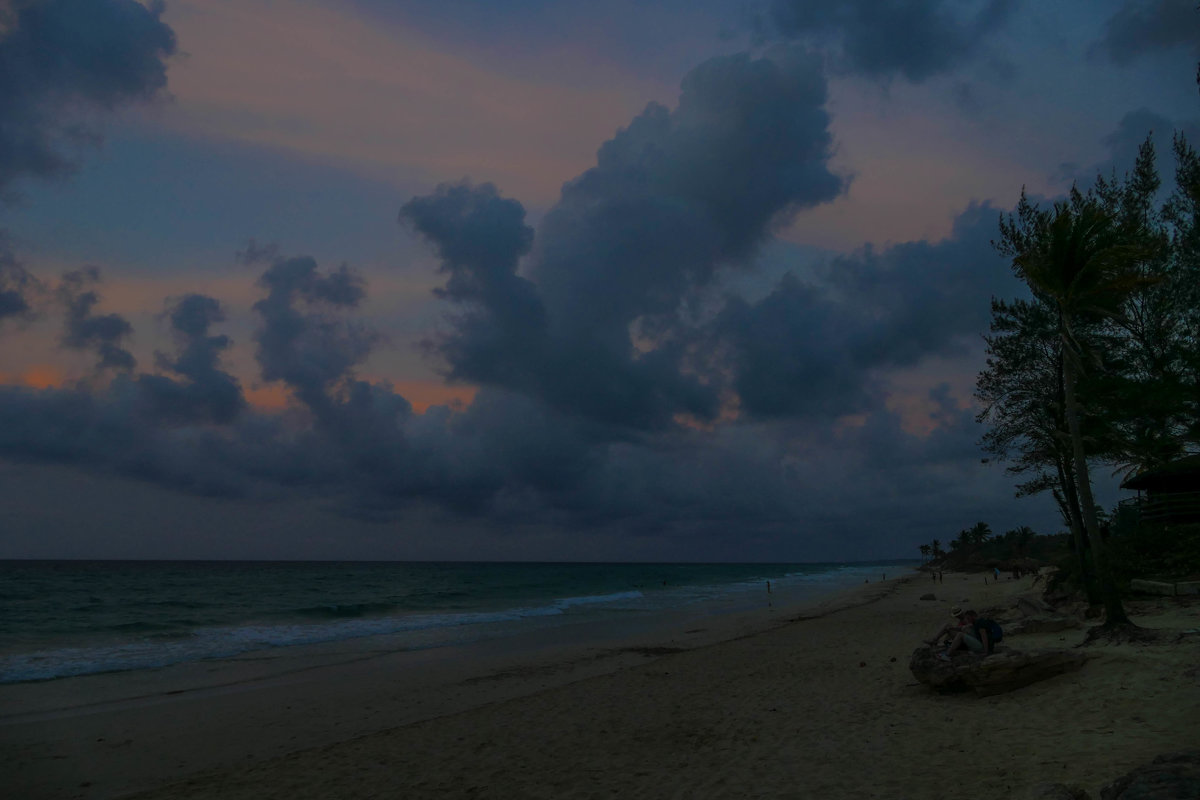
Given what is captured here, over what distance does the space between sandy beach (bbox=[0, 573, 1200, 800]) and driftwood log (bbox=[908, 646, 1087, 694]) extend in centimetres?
21

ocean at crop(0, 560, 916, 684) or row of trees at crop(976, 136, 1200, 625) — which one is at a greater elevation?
row of trees at crop(976, 136, 1200, 625)

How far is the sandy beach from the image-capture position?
7.87 metres

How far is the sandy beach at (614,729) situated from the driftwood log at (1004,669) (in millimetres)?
209

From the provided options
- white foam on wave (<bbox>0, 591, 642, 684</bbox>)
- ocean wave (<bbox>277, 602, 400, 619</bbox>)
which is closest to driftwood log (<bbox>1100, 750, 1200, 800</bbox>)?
white foam on wave (<bbox>0, 591, 642, 684</bbox>)

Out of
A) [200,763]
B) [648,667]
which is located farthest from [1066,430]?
[200,763]

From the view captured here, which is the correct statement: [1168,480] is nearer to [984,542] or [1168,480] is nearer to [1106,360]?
[1106,360]

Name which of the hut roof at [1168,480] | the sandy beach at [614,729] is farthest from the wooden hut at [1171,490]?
the sandy beach at [614,729]

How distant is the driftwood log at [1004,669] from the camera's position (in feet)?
34.3

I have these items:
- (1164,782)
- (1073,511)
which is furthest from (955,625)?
(1073,511)

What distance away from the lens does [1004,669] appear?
34.3ft

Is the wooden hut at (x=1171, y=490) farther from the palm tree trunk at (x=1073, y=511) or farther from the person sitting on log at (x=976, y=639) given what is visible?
the person sitting on log at (x=976, y=639)

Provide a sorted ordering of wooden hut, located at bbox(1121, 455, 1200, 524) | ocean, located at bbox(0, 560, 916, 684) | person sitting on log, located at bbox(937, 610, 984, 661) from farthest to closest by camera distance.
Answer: ocean, located at bbox(0, 560, 916, 684) → wooden hut, located at bbox(1121, 455, 1200, 524) → person sitting on log, located at bbox(937, 610, 984, 661)

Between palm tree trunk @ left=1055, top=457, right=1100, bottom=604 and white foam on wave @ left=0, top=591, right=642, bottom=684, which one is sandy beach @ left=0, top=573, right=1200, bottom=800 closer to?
white foam on wave @ left=0, top=591, right=642, bottom=684

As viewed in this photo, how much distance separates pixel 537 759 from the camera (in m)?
9.82
